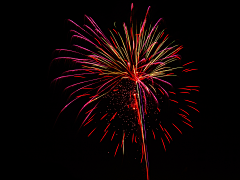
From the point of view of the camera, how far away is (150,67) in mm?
8258

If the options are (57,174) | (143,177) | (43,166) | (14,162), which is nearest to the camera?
(57,174)

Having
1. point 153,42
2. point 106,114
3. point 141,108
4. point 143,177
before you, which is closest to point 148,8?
point 153,42

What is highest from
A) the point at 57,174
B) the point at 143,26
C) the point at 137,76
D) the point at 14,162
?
the point at 143,26

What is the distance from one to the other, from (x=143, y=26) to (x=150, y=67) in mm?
1383

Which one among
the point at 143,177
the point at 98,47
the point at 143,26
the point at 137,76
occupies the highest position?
the point at 143,26

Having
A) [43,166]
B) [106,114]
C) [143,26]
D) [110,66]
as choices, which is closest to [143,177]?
[106,114]

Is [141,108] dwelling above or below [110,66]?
below

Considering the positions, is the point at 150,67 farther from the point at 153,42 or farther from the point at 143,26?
the point at 143,26

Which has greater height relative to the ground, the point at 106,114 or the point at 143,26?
the point at 143,26

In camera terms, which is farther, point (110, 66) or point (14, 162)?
point (14, 162)

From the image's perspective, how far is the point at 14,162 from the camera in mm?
8820

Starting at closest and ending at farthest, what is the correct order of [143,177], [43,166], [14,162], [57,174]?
[57,174]
[43,166]
[14,162]
[143,177]

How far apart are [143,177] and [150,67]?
20.0 feet

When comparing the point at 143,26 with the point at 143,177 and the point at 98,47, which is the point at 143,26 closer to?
the point at 98,47
